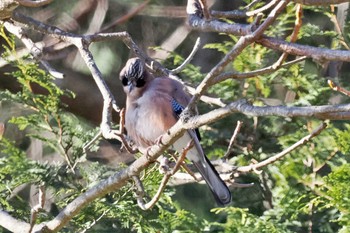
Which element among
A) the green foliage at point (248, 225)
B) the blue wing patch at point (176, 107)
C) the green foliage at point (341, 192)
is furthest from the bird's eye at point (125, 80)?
the green foliage at point (341, 192)

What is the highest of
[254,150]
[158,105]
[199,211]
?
[158,105]

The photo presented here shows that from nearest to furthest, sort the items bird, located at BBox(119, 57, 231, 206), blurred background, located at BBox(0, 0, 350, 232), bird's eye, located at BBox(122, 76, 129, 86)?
bird, located at BBox(119, 57, 231, 206), bird's eye, located at BBox(122, 76, 129, 86), blurred background, located at BBox(0, 0, 350, 232)

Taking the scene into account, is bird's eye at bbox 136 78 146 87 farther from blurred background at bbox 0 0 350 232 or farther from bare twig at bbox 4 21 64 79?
bare twig at bbox 4 21 64 79

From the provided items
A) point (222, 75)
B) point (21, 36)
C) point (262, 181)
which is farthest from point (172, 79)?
point (222, 75)

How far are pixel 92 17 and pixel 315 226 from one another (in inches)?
72.4

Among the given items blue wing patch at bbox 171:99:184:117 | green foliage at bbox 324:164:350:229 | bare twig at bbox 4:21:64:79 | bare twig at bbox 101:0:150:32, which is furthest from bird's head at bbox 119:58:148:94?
bare twig at bbox 101:0:150:32

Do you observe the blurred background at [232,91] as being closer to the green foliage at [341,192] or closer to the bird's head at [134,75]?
the green foliage at [341,192]

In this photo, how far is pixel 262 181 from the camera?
4539mm

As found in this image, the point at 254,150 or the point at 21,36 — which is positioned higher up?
the point at 21,36

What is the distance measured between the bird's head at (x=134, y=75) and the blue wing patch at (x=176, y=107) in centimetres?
14

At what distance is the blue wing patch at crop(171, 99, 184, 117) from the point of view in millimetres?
3844

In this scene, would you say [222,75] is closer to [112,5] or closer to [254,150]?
[254,150]

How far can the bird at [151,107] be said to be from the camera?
3.77 metres

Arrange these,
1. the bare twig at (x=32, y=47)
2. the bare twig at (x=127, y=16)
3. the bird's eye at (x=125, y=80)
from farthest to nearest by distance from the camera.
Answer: the bare twig at (x=127, y=16) → the bird's eye at (x=125, y=80) → the bare twig at (x=32, y=47)
